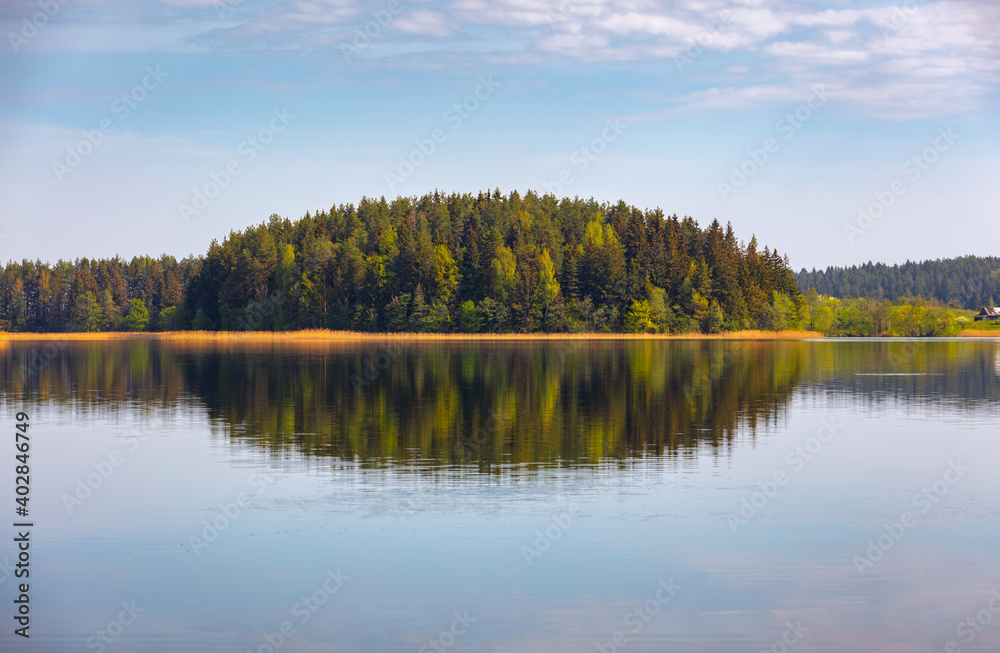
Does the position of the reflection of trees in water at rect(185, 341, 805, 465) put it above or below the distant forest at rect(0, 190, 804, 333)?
below

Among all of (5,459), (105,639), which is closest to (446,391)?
(5,459)

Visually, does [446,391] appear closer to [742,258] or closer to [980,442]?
[980,442]

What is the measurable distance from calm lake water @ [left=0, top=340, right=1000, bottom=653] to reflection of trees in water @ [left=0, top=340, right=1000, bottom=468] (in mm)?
329

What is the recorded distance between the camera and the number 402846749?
881 inches

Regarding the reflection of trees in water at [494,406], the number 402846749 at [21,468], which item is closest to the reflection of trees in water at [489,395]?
the reflection of trees in water at [494,406]

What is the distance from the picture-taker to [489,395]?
47.2 m

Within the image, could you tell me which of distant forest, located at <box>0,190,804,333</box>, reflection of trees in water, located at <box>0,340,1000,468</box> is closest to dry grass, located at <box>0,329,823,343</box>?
distant forest, located at <box>0,190,804,333</box>

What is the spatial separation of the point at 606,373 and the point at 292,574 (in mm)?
48788

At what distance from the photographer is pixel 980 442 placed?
32.0 m

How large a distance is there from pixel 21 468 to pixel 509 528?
15234mm

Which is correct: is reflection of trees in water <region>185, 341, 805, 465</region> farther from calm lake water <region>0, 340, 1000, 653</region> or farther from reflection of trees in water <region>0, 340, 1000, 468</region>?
calm lake water <region>0, 340, 1000, 653</region>

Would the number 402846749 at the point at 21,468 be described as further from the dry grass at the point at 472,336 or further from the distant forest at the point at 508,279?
the distant forest at the point at 508,279

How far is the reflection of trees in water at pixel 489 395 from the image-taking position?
31.2 metres

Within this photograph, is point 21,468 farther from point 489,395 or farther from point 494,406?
point 489,395
